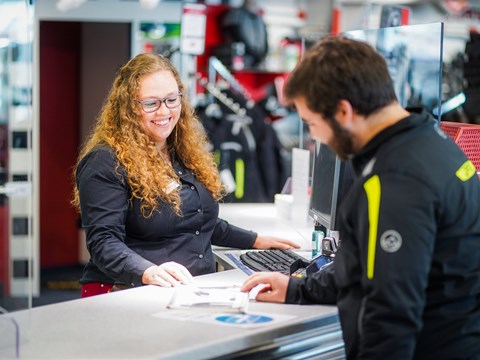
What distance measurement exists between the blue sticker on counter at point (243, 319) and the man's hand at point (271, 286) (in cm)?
17

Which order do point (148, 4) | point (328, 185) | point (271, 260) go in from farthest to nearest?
point (148, 4), point (328, 185), point (271, 260)

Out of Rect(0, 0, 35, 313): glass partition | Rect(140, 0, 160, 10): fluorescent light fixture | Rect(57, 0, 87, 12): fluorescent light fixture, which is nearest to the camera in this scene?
Rect(0, 0, 35, 313): glass partition

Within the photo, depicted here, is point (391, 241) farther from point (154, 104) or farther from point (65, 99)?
point (65, 99)

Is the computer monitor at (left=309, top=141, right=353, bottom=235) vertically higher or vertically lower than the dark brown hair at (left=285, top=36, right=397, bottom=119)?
lower

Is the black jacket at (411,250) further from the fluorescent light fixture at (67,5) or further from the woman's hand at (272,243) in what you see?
the fluorescent light fixture at (67,5)

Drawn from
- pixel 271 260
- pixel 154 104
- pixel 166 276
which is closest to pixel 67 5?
pixel 154 104

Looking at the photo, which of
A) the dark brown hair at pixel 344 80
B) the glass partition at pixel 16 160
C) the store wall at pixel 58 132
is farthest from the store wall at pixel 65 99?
the dark brown hair at pixel 344 80

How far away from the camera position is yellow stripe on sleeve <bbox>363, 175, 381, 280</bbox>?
1851 millimetres

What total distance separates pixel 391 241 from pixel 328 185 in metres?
1.54

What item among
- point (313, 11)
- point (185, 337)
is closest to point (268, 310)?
point (185, 337)

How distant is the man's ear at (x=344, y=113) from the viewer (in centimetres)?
190

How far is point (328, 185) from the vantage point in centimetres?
335

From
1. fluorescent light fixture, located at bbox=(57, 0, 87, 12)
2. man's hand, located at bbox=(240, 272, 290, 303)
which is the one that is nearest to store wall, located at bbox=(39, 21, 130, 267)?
fluorescent light fixture, located at bbox=(57, 0, 87, 12)

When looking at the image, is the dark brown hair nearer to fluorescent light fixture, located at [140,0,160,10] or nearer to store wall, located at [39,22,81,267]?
fluorescent light fixture, located at [140,0,160,10]
